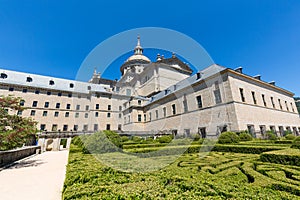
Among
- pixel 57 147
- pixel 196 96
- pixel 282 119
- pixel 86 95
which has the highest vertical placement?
pixel 86 95

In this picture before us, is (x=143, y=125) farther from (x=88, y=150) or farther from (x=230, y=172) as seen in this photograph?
(x=230, y=172)

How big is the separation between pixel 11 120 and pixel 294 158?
1582 centimetres

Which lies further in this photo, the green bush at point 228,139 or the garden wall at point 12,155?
the green bush at point 228,139

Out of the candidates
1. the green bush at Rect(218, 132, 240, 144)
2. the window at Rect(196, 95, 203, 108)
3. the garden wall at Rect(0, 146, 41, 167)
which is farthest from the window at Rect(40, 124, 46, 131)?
the green bush at Rect(218, 132, 240, 144)

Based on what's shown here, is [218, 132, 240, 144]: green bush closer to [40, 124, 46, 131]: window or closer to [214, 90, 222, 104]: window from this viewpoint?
[214, 90, 222, 104]: window

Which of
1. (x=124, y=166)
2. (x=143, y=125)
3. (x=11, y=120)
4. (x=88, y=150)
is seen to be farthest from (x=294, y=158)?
(x=143, y=125)

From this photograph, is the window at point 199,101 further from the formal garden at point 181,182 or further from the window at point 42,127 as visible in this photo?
the window at point 42,127

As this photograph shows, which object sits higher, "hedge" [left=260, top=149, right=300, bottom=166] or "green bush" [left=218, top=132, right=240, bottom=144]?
"green bush" [left=218, top=132, right=240, bottom=144]

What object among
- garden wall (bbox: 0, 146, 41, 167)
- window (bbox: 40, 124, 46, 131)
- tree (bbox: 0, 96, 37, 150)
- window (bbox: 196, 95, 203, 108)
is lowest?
garden wall (bbox: 0, 146, 41, 167)

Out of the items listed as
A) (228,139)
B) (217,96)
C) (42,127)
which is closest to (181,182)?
(228,139)

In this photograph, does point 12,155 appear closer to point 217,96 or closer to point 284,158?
point 284,158

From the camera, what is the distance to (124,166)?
15.6 feet

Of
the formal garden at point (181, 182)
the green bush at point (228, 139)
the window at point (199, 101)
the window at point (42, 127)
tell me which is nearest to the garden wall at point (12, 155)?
the formal garden at point (181, 182)

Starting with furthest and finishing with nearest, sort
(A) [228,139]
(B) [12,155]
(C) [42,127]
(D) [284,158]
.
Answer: (C) [42,127] < (A) [228,139] < (B) [12,155] < (D) [284,158]
